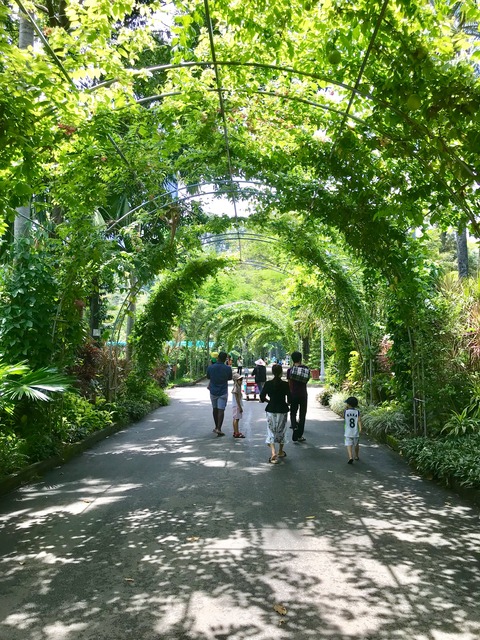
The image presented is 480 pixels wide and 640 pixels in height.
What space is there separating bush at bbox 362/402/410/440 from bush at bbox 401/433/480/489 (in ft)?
5.30

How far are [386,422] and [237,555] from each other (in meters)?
7.65

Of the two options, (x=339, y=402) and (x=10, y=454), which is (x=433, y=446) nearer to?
(x=10, y=454)

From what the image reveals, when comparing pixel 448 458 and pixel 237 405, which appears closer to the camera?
pixel 448 458

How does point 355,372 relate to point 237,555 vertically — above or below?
above

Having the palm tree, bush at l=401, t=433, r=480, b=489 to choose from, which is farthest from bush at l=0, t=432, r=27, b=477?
bush at l=401, t=433, r=480, b=489

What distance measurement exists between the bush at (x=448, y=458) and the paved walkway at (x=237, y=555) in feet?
0.83

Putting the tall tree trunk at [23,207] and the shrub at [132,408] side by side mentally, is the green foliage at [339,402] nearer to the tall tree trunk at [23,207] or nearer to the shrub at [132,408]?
the shrub at [132,408]

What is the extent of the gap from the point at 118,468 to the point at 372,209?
18.8 feet

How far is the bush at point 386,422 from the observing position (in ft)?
36.9

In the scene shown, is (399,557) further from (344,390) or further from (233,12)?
(344,390)

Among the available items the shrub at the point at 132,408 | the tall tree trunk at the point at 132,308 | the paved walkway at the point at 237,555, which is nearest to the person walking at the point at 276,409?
the paved walkway at the point at 237,555

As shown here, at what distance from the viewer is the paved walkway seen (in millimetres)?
3623

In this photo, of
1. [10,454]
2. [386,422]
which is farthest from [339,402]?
[10,454]

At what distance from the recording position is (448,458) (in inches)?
309
